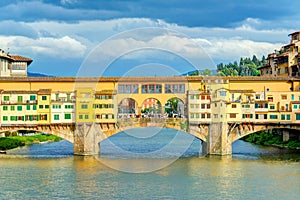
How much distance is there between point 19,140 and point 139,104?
45.2 feet

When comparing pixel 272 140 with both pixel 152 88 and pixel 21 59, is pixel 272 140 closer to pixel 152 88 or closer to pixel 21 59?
pixel 152 88

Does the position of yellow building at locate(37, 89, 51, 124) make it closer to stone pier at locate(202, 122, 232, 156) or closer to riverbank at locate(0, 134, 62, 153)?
riverbank at locate(0, 134, 62, 153)

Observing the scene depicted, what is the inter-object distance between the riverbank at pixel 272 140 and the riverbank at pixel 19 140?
21.1m

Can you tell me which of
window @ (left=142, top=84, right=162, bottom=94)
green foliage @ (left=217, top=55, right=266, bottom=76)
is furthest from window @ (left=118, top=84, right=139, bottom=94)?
green foliage @ (left=217, top=55, right=266, bottom=76)

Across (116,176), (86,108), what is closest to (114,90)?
(86,108)

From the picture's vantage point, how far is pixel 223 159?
41438 millimetres

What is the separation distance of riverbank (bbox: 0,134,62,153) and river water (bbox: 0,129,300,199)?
6.95 feet

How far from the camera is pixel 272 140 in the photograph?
187ft

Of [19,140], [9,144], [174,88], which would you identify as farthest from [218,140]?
[19,140]

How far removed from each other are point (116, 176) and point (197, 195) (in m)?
6.77

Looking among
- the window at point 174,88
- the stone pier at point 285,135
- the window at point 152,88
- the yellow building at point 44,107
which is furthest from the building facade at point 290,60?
the yellow building at point 44,107

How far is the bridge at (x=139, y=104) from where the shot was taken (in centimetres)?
4450

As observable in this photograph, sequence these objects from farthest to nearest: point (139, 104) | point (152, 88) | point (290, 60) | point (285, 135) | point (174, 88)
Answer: point (290, 60) → point (285, 135) → point (139, 104) → point (174, 88) → point (152, 88)

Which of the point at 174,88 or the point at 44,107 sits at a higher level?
the point at 174,88
